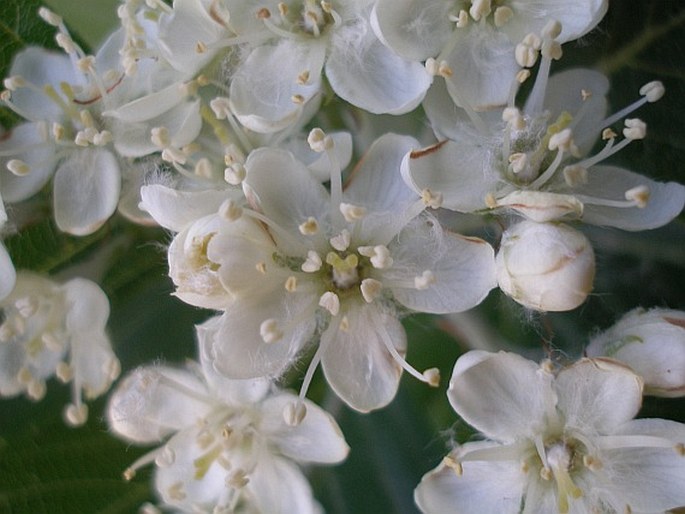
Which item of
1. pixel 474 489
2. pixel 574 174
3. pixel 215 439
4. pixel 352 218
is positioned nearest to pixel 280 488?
pixel 215 439

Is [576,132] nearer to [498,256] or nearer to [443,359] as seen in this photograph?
[498,256]

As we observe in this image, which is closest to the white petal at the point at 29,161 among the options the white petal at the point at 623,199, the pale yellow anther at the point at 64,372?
the pale yellow anther at the point at 64,372

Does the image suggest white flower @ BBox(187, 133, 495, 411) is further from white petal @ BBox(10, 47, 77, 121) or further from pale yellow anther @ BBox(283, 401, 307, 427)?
white petal @ BBox(10, 47, 77, 121)

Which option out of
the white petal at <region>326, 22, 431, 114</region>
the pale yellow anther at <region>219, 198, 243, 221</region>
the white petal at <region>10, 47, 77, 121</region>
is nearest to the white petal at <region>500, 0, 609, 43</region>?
the white petal at <region>326, 22, 431, 114</region>

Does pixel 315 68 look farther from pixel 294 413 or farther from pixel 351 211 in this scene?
pixel 294 413

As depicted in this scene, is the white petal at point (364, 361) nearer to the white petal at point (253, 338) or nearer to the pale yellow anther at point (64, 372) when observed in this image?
the white petal at point (253, 338)
